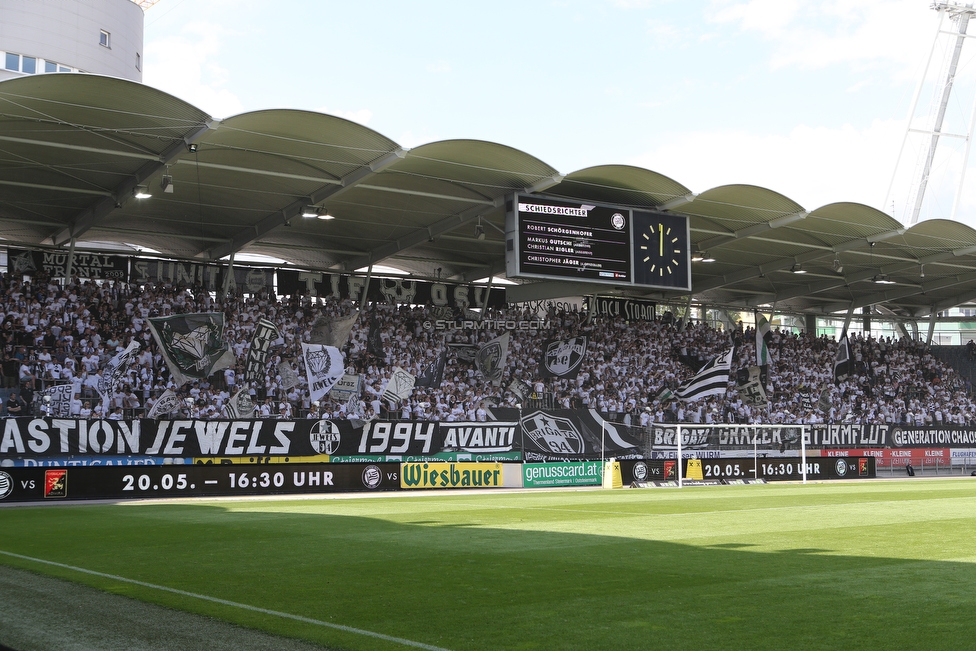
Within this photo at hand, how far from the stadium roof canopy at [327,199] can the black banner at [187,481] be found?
9045 millimetres

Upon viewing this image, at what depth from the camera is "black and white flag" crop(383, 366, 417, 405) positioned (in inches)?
1383

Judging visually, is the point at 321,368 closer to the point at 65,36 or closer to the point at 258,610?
the point at 258,610

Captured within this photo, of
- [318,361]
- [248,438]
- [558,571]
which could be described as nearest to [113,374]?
[248,438]

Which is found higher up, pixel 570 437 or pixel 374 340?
pixel 374 340

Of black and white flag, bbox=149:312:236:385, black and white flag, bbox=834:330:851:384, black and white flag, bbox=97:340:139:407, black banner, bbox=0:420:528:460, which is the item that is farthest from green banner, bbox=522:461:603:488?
black and white flag, bbox=834:330:851:384

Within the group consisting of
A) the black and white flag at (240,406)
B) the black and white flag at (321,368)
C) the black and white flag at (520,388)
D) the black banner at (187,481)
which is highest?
the black and white flag at (321,368)

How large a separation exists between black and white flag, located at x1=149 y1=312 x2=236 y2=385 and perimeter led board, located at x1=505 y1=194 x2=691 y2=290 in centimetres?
1005

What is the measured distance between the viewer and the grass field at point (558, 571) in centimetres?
702

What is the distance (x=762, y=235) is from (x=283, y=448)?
71.8 feet

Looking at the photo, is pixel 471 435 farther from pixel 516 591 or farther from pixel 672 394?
pixel 516 591

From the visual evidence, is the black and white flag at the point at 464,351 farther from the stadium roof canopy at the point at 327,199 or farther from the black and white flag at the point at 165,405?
the black and white flag at the point at 165,405

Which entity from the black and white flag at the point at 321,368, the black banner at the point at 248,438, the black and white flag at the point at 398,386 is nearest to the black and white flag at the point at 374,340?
the black and white flag at the point at 398,386

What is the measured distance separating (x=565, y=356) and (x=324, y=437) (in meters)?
14.5

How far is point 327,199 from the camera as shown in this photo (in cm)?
3353
